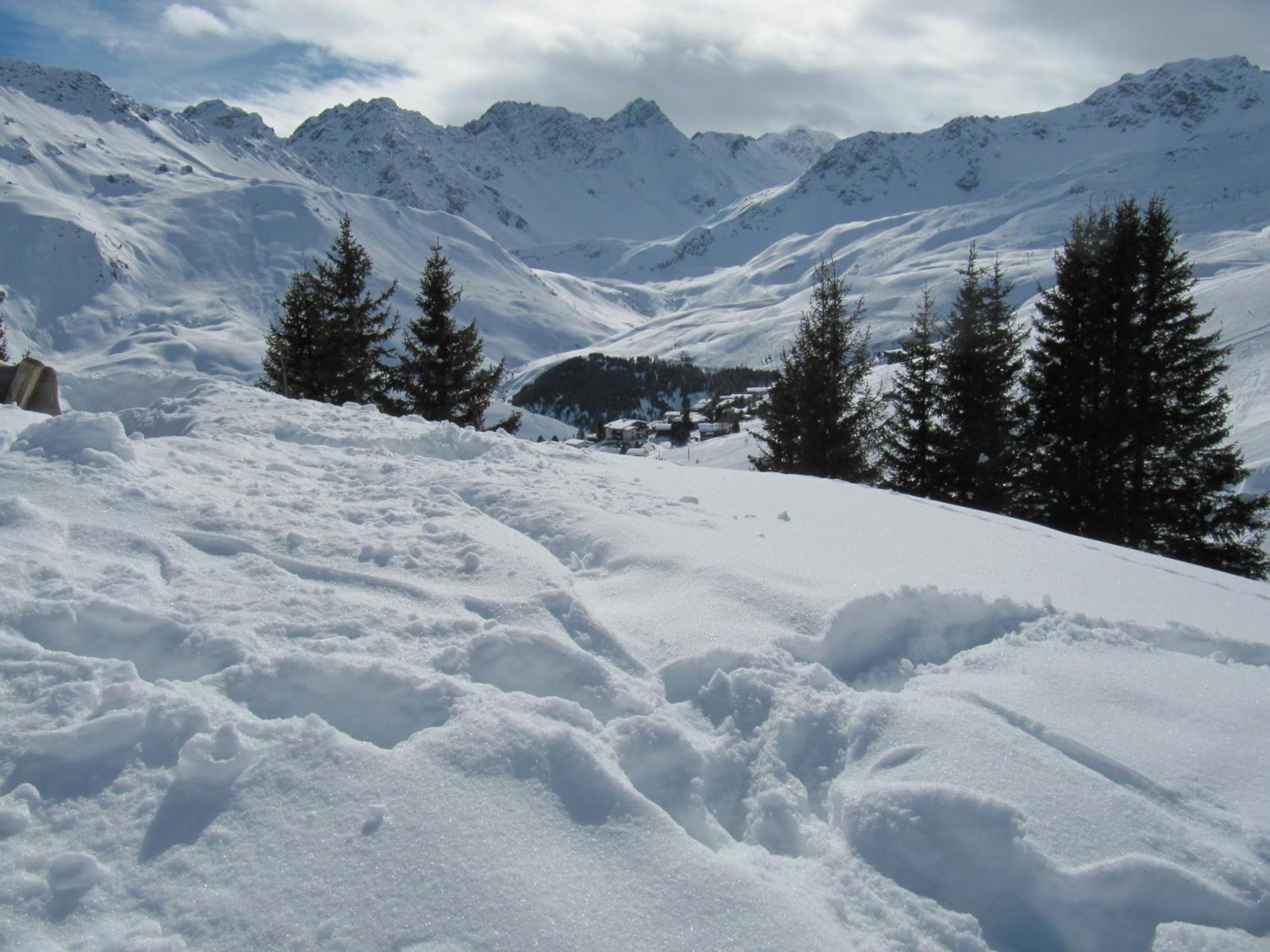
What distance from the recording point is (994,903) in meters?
2.60

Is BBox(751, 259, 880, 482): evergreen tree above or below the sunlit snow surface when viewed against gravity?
above

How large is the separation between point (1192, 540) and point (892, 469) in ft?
22.8

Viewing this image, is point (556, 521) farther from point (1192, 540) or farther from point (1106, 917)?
point (1192, 540)

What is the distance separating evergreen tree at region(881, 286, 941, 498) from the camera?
64.9 feet

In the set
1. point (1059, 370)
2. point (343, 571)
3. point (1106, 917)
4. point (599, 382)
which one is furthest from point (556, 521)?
point (599, 382)

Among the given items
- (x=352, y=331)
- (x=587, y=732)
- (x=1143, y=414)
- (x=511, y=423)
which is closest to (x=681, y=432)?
(x=511, y=423)

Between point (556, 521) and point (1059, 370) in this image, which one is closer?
point (556, 521)

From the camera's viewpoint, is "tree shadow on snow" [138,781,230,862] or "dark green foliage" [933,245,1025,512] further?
"dark green foliage" [933,245,1025,512]

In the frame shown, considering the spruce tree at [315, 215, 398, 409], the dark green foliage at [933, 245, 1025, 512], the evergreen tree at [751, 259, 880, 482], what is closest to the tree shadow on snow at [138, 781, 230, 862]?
the evergreen tree at [751, 259, 880, 482]

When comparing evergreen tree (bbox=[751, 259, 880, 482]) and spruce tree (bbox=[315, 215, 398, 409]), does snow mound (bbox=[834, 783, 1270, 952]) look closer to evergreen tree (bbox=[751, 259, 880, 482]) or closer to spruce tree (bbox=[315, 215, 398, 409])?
evergreen tree (bbox=[751, 259, 880, 482])

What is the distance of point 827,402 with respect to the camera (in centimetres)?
2081

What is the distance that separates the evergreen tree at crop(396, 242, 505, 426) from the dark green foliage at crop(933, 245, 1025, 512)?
1327 centimetres

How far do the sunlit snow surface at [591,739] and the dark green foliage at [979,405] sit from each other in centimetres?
1401

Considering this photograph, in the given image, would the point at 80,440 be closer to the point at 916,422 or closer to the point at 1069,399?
the point at 1069,399
